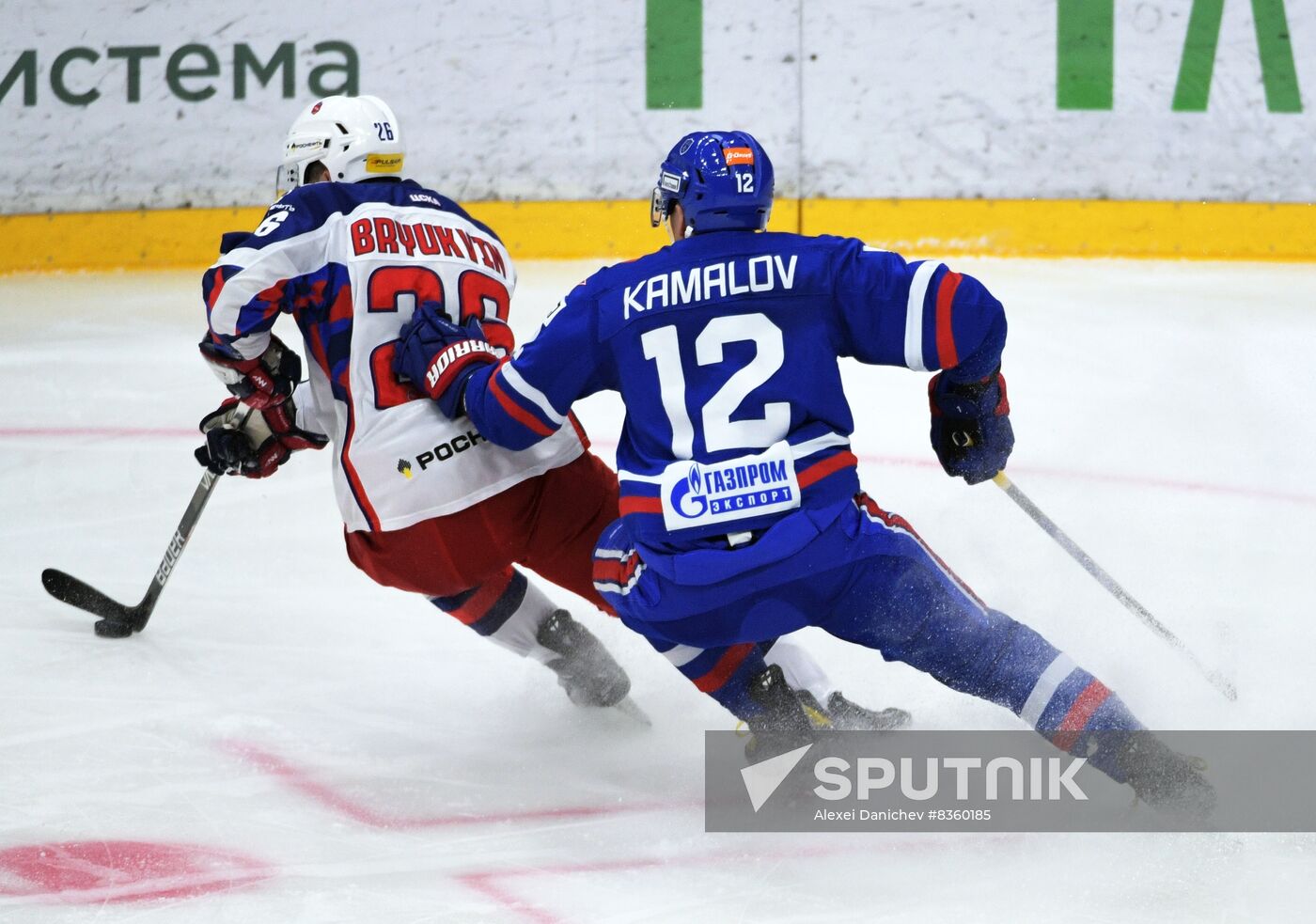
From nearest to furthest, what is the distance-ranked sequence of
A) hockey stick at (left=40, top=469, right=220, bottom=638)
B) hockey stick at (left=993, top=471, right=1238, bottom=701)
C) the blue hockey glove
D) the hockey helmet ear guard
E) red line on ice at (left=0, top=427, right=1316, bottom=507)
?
the hockey helmet ear guard, the blue hockey glove, hockey stick at (left=993, top=471, right=1238, bottom=701), hockey stick at (left=40, top=469, right=220, bottom=638), red line on ice at (left=0, top=427, right=1316, bottom=507)

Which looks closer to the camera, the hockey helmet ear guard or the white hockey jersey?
the hockey helmet ear guard

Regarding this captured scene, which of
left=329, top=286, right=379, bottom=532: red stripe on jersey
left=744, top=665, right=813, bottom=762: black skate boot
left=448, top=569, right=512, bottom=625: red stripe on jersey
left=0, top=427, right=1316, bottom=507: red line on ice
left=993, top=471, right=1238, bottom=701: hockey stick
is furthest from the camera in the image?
left=0, top=427, right=1316, bottom=507: red line on ice

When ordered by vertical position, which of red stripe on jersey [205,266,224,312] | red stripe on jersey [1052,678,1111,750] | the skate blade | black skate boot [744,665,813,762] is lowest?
the skate blade

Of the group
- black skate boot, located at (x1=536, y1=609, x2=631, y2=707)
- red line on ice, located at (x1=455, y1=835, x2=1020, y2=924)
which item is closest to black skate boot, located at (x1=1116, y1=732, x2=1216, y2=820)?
red line on ice, located at (x1=455, y1=835, x2=1020, y2=924)

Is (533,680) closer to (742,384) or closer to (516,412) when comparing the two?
(516,412)

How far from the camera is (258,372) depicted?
2838 millimetres

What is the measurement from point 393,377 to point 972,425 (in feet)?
3.13

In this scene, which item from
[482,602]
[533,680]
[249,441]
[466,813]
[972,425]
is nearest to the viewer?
[972,425]

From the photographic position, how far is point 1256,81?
6.05 m

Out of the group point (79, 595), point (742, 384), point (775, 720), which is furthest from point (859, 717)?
point (79, 595)

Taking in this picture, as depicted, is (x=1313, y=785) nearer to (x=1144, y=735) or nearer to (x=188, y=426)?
(x=1144, y=735)

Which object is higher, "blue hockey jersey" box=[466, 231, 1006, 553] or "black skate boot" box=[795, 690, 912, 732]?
"blue hockey jersey" box=[466, 231, 1006, 553]

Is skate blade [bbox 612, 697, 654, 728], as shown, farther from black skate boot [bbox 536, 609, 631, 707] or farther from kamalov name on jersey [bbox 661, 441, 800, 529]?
kamalov name on jersey [bbox 661, 441, 800, 529]

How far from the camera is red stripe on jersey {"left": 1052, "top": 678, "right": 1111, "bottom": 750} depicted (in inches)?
88.5
